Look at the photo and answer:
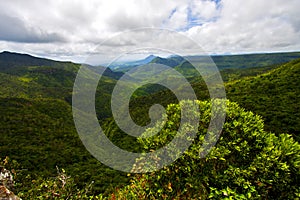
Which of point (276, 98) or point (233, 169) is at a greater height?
point (233, 169)

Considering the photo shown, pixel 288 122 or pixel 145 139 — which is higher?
pixel 145 139

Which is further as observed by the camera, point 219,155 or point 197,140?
point 197,140

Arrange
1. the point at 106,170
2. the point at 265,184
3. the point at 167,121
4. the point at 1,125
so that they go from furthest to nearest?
1. the point at 1,125
2. the point at 106,170
3. the point at 167,121
4. the point at 265,184

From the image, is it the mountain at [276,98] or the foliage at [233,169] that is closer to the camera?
the foliage at [233,169]

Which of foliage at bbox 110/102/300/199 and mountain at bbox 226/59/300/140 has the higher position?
foliage at bbox 110/102/300/199

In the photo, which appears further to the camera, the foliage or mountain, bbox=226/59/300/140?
mountain, bbox=226/59/300/140

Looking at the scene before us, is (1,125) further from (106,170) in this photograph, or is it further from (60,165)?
(106,170)

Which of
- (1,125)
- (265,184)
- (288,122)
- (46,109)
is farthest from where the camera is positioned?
(46,109)

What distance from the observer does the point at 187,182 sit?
9172 millimetres

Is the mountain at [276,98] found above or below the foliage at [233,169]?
below

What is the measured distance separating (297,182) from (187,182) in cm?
430

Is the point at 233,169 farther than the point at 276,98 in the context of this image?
No

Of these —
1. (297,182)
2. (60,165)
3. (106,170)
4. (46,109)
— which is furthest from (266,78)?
(46,109)

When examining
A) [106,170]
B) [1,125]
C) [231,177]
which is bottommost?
[106,170]
